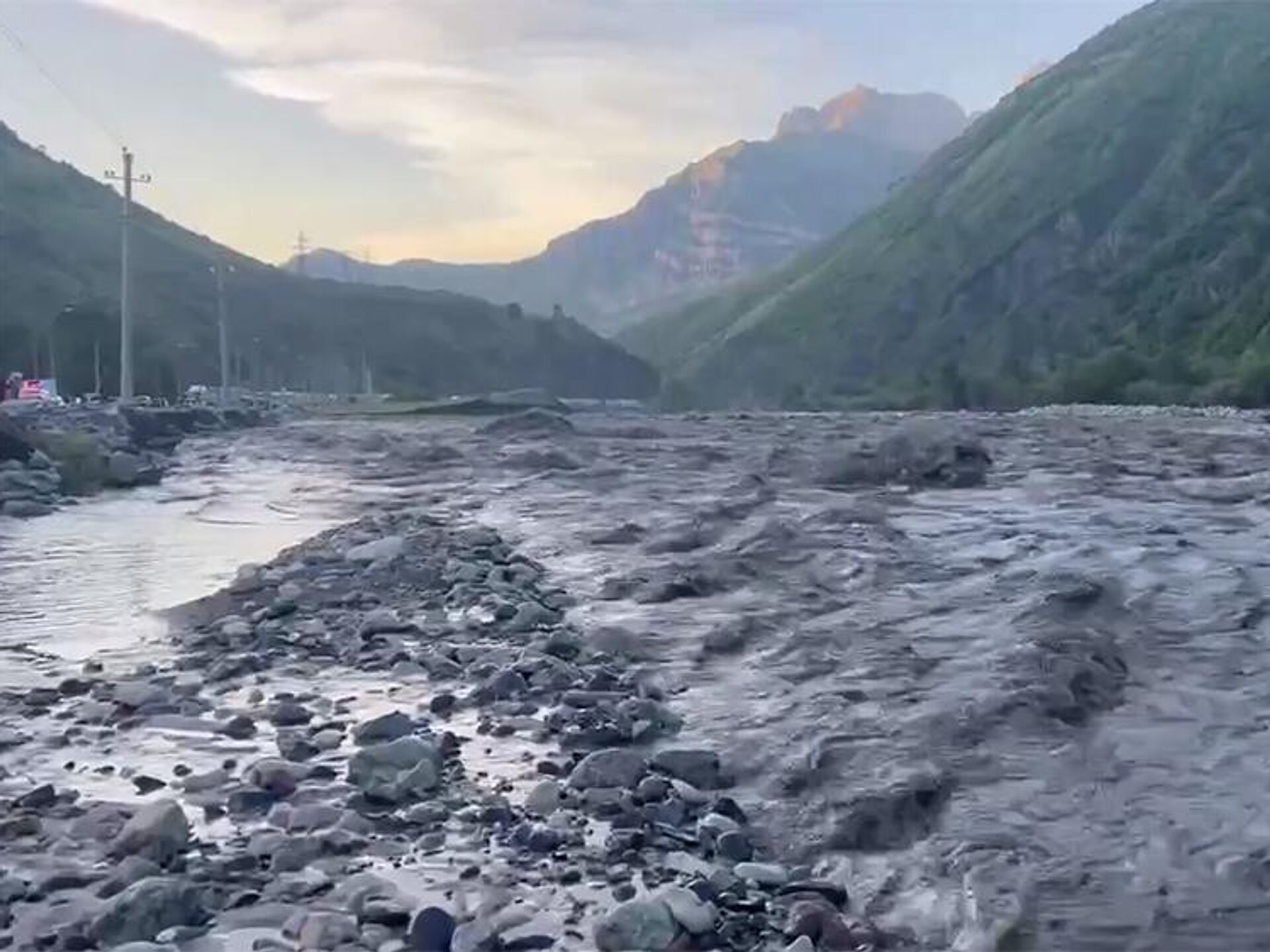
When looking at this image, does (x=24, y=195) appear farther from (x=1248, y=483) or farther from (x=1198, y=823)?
(x=1198, y=823)

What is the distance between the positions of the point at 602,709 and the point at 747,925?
175 inches

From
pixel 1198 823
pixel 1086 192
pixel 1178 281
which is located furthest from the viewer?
pixel 1086 192

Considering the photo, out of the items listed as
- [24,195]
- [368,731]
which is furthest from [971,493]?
[24,195]

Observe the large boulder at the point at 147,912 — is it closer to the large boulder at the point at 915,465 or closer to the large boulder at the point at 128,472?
the large boulder at the point at 915,465

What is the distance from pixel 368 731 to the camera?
1055 centimetres

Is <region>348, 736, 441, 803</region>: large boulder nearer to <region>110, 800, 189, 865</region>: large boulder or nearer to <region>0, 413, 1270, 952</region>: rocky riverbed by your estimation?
<region>0, 413, 1270, 952</region>: rocky riverbed

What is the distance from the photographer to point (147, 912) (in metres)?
7.14

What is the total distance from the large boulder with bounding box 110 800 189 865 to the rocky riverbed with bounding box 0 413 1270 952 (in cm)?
2

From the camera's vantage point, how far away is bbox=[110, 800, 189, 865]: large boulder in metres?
8.06

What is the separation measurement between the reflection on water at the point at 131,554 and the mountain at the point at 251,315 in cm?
8156

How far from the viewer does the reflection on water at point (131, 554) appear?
1661 cm

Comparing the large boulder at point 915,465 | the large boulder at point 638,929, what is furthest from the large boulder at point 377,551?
the large boulder at point 915,465

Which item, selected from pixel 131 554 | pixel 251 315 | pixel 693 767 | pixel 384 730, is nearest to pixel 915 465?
pixel 131 554

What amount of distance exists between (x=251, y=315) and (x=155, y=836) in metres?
176
